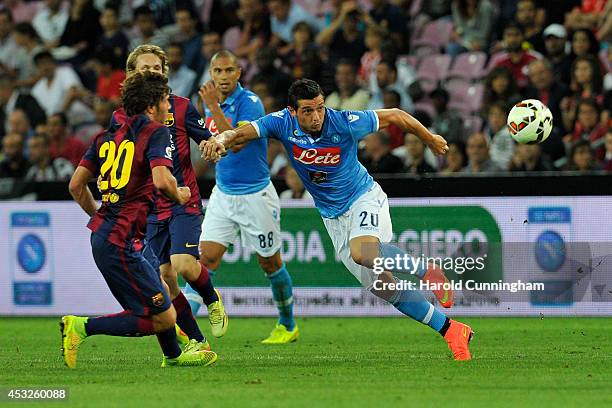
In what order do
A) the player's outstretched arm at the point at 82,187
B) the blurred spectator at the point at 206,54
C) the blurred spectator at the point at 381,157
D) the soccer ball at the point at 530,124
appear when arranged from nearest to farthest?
the player's outstretched arm at the point at 82,187, the soccer ball at the point at 530,124, the blurred spectator at the point at 381,157, the blurred spectator at the point at 206,54

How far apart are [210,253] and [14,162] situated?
7.07 meters

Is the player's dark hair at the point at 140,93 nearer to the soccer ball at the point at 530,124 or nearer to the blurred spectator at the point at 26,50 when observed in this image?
the soccer ball at the point at 530,124

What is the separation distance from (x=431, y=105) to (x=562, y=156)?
260 cm

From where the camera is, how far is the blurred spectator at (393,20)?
737 inches

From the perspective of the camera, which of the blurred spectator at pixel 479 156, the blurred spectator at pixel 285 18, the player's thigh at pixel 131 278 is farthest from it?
the blurred spectator at pixel 285 18

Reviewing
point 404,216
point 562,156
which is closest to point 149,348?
point 404,216

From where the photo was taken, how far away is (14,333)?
44.3 feet

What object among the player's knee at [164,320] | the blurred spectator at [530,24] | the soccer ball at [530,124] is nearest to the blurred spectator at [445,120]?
the blurred spectator at [530,24]

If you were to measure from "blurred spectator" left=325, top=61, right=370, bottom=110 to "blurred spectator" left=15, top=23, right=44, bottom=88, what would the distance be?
247 inches

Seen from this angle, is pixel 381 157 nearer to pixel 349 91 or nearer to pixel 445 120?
pixel 445 120

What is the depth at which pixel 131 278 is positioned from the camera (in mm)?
9047

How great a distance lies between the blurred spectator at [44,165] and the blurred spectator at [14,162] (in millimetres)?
151

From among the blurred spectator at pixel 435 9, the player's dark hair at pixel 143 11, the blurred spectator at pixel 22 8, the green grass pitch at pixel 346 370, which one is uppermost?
the blurred spectator at pixel 22 8

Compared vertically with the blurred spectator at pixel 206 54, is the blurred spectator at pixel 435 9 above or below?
above
